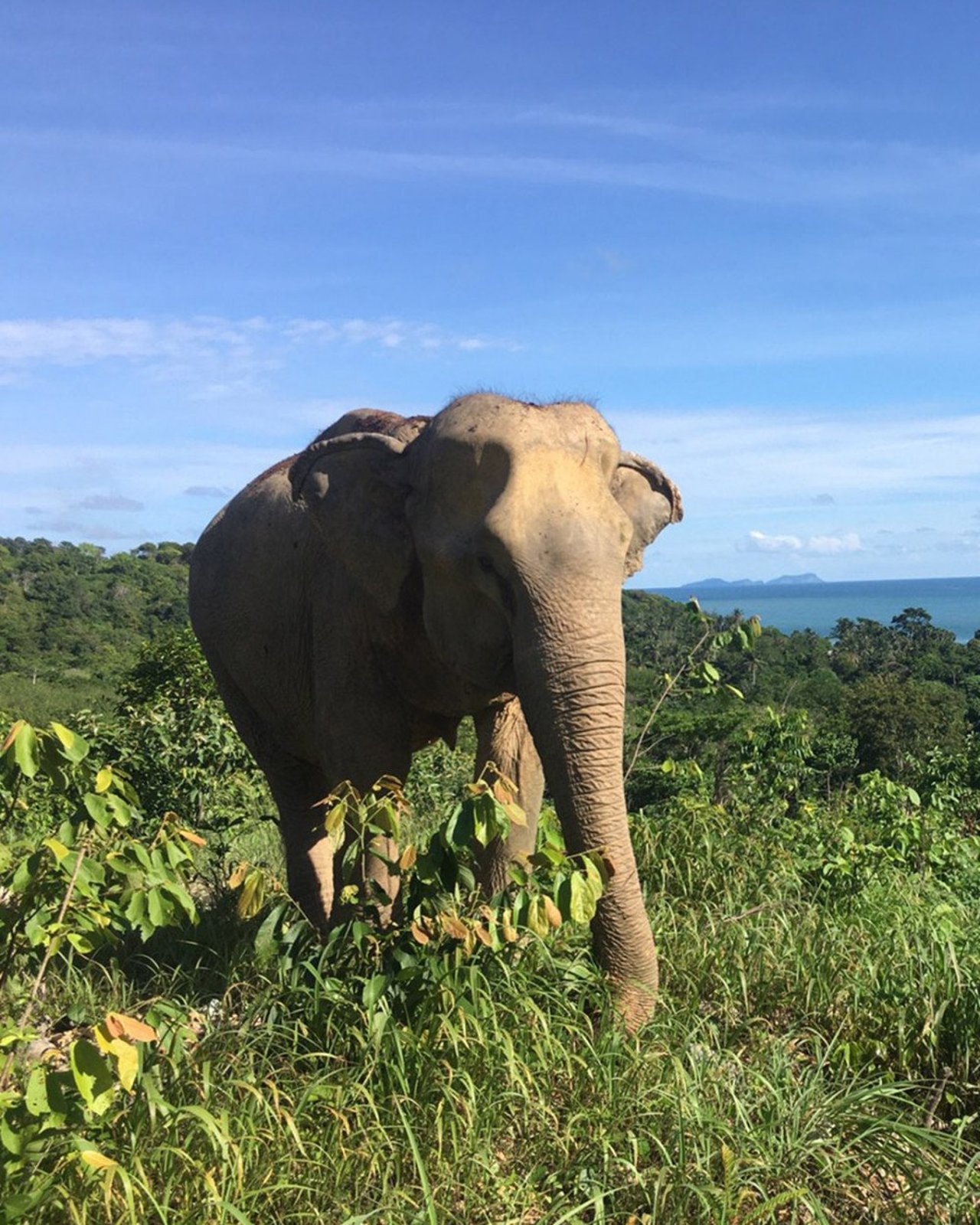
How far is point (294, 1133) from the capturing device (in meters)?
3.24

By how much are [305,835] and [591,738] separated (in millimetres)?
3212

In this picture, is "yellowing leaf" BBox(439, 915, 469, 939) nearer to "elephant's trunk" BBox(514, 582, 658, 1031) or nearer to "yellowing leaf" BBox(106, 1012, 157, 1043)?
"elephant's trunk" BBox(514, 582, 658, 1031)

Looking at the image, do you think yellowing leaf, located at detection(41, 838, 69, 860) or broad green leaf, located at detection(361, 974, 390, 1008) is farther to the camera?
broad green leaf, located at detection(361, 974, 390, 1008)

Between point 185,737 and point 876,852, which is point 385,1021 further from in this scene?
point 185,737

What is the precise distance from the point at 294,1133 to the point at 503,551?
1.84 metres

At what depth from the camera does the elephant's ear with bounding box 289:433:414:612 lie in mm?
4633

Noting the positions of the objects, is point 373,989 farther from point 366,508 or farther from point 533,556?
point 366,508

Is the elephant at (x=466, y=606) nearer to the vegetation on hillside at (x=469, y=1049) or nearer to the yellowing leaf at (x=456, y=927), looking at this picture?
the vegetation on hillside at (x=469, y=1049)

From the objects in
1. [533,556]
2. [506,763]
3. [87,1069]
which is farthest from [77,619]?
[87,1069]

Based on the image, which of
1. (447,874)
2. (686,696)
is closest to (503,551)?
(447,874)

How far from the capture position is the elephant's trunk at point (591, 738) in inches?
151

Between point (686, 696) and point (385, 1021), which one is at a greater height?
point (686, 696)

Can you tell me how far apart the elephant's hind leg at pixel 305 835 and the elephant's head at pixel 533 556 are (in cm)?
220

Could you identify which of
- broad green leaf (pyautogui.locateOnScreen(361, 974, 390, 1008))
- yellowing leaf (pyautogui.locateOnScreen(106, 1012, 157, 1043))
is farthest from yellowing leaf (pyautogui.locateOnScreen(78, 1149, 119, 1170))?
broad green leaf (pyautogui.locateOnScreen(361, 974, 390, 1008))
